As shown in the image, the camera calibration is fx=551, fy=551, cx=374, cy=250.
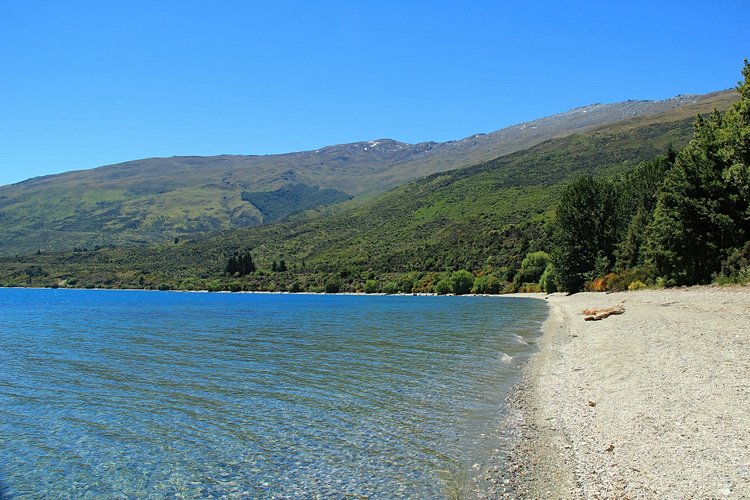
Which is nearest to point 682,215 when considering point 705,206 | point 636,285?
point 705,206

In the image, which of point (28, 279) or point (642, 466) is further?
point (28, 279)

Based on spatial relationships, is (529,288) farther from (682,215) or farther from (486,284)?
(682,215)

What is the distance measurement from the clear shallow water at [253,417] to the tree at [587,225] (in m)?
50.3

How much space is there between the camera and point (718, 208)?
43750mm

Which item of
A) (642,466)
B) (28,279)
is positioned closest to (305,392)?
(642,466)

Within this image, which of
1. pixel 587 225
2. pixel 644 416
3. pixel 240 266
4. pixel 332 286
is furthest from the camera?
pixel 240 266

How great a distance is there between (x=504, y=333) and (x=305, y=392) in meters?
22.1

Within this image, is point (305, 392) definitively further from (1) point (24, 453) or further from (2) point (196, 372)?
(1) point (24, 453)

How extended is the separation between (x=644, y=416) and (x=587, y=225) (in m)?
71.7

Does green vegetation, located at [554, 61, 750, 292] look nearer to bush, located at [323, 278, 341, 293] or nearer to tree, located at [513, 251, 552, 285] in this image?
tree, located at [513, 251, 552, 285]

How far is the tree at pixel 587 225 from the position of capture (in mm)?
A: 79562

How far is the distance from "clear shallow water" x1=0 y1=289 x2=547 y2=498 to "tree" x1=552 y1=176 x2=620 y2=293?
50.3 meters

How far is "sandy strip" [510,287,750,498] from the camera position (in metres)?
9.98

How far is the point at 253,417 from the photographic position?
17375mm
